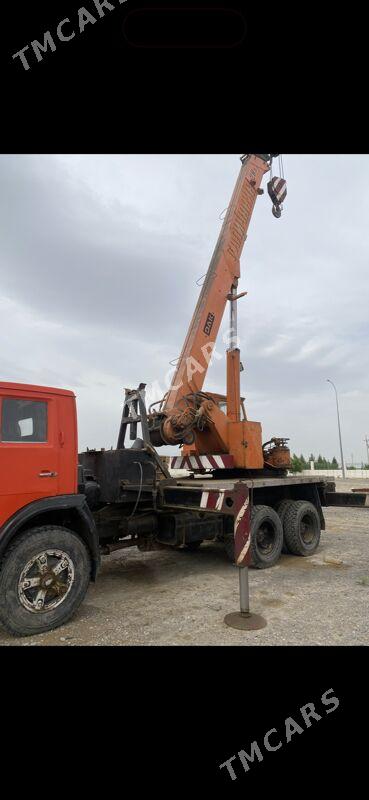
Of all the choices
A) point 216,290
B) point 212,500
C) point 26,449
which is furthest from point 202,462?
point 26,449

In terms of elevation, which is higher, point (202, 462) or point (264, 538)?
point (202, 462)

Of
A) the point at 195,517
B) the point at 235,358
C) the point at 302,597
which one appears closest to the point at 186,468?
the point at 195,517

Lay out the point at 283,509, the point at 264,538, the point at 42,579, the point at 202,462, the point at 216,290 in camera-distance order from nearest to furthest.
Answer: the point at 42,579 → the point at 264,538 → the point at 283,509 → the point at 202,462 → the point at 216,290

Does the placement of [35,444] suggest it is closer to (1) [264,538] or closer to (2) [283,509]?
(1) [264,538]

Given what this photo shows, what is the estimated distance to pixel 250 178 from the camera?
855 cm

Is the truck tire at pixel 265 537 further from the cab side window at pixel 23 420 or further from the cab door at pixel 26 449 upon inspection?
the cab side window at pixel 23 420

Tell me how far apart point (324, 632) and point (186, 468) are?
4257 mm

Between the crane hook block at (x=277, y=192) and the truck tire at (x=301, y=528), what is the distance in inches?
250

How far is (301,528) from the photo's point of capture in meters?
7.46

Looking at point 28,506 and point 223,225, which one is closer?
point 28,506

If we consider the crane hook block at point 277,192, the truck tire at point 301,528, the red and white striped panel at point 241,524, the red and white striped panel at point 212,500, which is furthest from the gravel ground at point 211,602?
the crane hook block at point 277,192

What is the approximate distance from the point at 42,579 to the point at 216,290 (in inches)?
225

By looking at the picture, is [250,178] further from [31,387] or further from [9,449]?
[9,449]

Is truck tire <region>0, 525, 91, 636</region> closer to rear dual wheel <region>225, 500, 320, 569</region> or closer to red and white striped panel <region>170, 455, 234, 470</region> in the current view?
rear dual wheel <region>225, 500, 320, 569</region>
